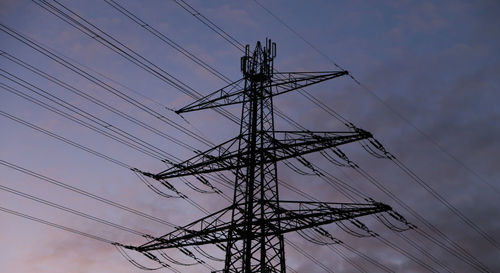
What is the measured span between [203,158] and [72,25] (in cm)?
707

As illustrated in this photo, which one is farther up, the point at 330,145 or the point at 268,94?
the point at 268,94

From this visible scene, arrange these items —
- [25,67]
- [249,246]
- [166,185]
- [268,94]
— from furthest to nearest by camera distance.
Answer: [268,94], [166,185], [249,246], [25,67]

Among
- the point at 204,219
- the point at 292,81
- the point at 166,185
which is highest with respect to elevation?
the point at 292,81

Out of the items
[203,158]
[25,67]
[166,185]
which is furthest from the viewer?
[166,185]

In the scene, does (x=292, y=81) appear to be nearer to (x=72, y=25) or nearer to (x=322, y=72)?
(x=322, y=72)

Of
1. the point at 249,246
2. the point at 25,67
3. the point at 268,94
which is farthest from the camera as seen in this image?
the point at 268,94

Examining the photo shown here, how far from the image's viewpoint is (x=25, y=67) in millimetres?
17172

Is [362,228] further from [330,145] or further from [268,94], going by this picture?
[268,94]

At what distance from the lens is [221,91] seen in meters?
23.9

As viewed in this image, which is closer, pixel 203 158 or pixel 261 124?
pixel 203 158

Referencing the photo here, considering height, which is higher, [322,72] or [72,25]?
[322,72]

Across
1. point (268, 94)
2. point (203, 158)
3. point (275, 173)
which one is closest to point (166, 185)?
point (203, 158)

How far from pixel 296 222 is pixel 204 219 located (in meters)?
3.53

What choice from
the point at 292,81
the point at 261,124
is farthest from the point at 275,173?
the point at 292,81
